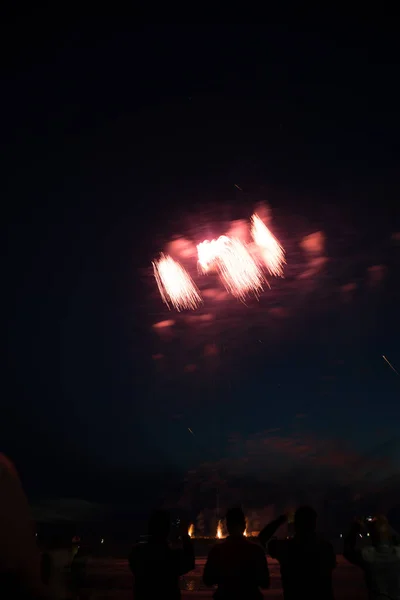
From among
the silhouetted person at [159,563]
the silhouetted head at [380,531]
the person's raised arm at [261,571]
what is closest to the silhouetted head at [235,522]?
the person's raised arm at [261,571]

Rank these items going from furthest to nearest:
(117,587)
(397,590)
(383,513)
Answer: (117,587), (383,513), (397,590)

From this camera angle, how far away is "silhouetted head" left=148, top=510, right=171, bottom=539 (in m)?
4.32

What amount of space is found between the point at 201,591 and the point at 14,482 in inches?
365

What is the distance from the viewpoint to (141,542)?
4.45 metres

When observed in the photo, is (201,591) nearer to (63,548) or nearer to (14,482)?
(14,482)

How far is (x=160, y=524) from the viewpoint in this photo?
14.2 ft

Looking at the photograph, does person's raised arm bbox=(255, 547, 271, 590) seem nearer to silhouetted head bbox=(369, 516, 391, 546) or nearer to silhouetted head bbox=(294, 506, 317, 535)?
silhouetted head bbox=(294, 506, 317, 535)

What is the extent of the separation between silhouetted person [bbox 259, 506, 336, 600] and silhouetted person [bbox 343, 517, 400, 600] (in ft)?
1.71

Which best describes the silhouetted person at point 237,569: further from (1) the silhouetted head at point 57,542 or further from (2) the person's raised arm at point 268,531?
(1) the silhouetted head at point 57,542

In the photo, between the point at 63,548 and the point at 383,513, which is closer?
the point at 383,513

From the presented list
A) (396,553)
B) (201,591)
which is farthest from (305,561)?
(201,591)

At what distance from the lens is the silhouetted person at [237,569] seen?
401 centimetres

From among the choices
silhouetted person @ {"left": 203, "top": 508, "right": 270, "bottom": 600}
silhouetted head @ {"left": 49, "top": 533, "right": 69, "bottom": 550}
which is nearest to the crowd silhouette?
silhouetted person @ {"left": 203, "top": 508, "right": 270, "bottom": 600}

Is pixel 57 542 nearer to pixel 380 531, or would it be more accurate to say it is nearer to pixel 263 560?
pixel 263 560
